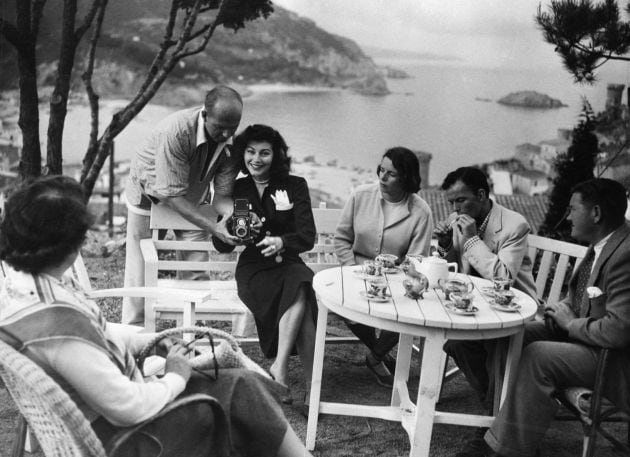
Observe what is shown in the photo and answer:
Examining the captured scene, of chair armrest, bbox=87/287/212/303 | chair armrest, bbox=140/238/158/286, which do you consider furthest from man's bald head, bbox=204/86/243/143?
chair armrest, bbox=87/287/212/303

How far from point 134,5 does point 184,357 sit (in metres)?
4.16

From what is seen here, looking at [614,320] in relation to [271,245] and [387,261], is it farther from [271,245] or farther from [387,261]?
[271,245]

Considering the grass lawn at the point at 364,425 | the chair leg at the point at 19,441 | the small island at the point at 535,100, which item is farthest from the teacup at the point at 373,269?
the small island at the point at 535,100

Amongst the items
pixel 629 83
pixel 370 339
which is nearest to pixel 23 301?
pixel 370 339

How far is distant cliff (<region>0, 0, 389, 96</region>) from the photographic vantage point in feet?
18.8

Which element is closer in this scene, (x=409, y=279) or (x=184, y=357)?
(x=184, y=357)

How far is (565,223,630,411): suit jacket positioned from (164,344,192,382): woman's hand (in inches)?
62.2

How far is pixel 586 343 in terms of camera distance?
293cm

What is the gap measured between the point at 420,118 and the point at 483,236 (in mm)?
2685

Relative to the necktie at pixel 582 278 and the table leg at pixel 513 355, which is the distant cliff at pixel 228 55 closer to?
the necktie at pixel 582 278

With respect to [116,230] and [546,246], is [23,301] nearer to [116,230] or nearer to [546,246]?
[546,246]

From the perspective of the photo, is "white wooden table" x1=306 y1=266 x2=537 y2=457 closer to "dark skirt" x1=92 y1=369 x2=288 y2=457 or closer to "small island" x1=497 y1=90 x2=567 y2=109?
"dark skirt" x1=92 y1=369 x2=288 y2=457

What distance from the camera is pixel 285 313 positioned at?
358 cm

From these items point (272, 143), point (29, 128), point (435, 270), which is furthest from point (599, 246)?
point (29, 128)
